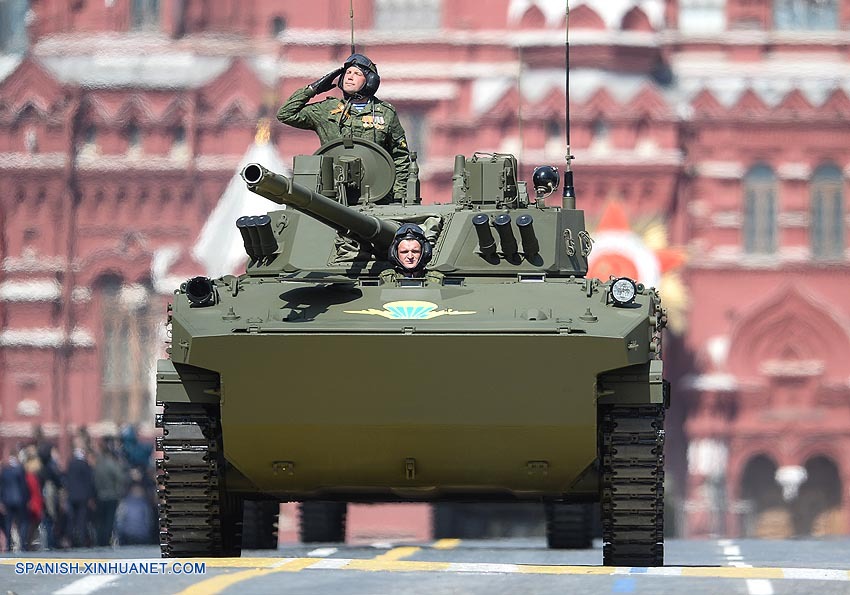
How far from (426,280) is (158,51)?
4005 centimetres

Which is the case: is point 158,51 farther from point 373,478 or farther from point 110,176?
point 373,478

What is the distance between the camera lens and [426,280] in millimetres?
16484

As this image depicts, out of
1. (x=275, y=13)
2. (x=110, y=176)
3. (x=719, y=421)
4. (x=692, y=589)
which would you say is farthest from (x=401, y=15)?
(x=692, y=589)

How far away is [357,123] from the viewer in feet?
61.3

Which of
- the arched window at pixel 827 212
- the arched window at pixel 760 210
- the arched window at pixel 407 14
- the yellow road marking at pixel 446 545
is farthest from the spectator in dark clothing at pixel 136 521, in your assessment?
the arched window at pixel 407 14

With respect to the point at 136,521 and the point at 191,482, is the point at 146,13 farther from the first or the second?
the point at 191,482

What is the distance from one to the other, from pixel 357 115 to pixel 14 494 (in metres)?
11.0

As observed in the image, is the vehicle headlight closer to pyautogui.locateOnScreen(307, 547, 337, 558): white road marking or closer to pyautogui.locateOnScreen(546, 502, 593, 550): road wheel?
pyautogui.locateOnScreen(307, 547, 337, 558): white road marking

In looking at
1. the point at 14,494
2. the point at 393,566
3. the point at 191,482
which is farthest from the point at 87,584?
the point at 14,494

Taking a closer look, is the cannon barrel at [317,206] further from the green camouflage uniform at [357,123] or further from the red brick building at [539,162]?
the red brick building at [539,162]

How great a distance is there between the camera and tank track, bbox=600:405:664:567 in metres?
15.9

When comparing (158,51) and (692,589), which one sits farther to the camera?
(158,51)

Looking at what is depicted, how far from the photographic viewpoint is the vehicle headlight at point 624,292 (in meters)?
15.8

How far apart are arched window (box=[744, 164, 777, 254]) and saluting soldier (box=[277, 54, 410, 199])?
35957mm
